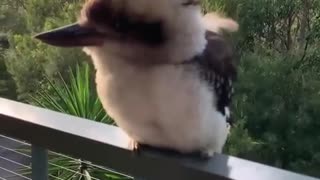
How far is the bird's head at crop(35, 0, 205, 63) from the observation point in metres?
Answer: 0.63

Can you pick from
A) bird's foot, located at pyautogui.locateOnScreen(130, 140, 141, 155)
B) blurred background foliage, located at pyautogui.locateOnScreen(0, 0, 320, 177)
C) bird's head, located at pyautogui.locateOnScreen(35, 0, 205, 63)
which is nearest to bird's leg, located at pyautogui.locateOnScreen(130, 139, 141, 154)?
bird's foot, located at pyautogui.locateOnScreen(130, 140, 141, 155)

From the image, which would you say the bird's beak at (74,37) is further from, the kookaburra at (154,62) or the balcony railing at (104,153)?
the balcony railing at (104,153)

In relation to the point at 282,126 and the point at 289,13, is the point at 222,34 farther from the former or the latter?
the point at 289,13

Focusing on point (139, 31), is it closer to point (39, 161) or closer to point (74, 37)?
point (74, 37)

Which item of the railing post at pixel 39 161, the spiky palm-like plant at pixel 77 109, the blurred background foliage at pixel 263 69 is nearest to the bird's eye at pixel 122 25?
the railing post at pixel 39 161

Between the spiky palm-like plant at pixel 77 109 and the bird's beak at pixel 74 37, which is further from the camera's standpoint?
the spiky palm-like plant at pixel 77 109

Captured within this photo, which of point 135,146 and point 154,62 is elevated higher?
point 154,62

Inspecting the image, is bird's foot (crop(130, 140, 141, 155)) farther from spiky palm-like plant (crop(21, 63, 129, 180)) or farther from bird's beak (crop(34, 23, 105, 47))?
spiky palm-like plant (crop(21, 63, 129, 180))

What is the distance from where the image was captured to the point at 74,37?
65 cm

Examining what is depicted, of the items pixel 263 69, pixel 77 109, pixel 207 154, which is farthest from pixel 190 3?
pixel 263 69

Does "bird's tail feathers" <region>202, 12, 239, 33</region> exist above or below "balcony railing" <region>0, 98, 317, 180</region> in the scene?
above

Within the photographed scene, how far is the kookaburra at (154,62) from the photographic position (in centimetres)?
63

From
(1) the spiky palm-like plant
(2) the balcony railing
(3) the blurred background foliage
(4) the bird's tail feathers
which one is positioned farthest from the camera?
(3) the blurred background foliage

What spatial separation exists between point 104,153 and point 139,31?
18 cm
